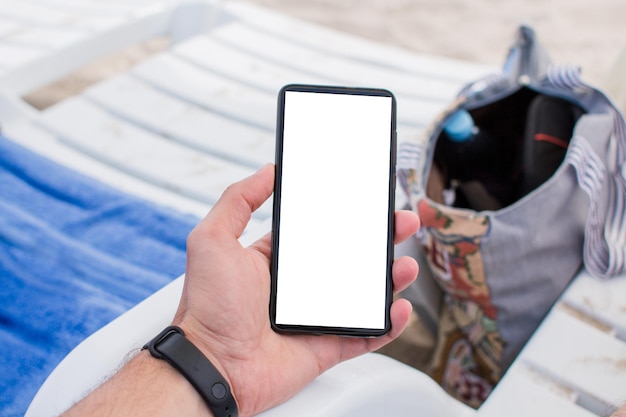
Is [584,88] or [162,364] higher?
[584,88]

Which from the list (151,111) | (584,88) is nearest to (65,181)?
(151,111)

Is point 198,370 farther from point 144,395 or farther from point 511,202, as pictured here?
point 511,202

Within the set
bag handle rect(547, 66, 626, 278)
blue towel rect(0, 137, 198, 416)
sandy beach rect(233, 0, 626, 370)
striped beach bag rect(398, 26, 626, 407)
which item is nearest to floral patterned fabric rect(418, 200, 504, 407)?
striped beach bag rect(398, 26, 626, 407)

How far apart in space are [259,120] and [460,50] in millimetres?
1127

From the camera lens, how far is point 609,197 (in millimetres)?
938

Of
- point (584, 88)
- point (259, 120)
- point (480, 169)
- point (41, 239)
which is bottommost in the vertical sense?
point (41, 239)

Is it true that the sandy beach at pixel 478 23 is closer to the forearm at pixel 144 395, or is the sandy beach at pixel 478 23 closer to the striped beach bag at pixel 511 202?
the striped beach bag at pixel 511 202

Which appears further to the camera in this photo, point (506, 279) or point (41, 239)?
point (41, 239)

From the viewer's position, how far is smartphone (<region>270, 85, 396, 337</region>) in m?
0.74

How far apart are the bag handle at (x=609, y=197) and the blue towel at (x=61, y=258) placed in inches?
23.5

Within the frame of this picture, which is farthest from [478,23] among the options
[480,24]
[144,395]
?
[144,395]

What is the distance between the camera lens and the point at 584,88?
99 cm

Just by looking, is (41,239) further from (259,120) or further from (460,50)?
(460,50)

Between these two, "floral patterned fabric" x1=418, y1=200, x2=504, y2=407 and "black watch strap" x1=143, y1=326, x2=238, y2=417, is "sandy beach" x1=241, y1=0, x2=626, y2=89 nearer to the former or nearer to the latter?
"floral patterned fabric" x1=418, y1=200, x2=504, y2=407
